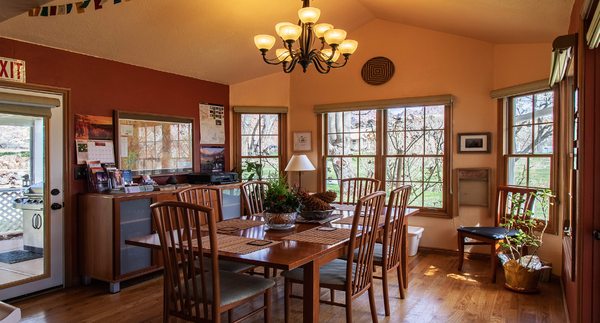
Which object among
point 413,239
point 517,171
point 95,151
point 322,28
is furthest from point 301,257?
point 517,171

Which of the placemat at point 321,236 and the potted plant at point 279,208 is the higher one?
the potted plant at point 279,208

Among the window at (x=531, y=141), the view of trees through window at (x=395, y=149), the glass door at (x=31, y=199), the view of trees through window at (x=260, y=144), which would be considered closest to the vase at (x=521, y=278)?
the window at (x=531, y=141)

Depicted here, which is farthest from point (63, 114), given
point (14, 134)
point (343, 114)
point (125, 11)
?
point (343, 114)

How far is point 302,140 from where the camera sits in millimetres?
5668

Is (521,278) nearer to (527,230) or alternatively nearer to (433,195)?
(527,230)

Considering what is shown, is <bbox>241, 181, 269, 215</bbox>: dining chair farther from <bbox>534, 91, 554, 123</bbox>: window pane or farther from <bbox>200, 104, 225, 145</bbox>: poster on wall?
<bbox>534, 91, 554, 123</bbox>: window pane

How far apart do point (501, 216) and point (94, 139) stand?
4.18 meters

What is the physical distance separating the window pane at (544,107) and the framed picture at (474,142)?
0.56 m

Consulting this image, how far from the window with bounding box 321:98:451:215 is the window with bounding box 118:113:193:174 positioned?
1.89 metres

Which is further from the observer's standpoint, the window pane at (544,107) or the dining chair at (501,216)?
the window pane at (544,107)

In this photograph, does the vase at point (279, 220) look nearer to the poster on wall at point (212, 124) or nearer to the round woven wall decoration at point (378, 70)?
the poster on wall at point (212, 124)

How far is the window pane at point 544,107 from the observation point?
3977 millimetres

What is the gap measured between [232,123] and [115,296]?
2668mm

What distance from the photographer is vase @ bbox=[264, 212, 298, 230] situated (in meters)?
2.73
